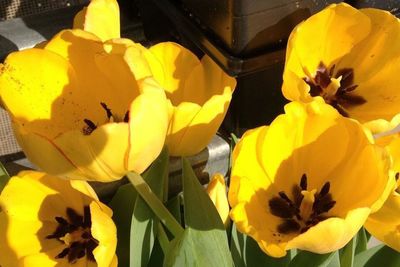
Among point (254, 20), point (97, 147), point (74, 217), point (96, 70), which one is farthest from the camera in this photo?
point (254, 20)

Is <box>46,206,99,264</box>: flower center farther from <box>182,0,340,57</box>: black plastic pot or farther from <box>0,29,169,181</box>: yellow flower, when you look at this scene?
<box>182,0,340,57</box>: black plastic pot

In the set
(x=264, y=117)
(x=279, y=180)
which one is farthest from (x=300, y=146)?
(x=264, y=117)

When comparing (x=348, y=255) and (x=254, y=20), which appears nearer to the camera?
(x=348, y=255)

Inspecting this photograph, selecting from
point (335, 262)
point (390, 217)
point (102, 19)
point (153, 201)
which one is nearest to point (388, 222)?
point (390, 217)

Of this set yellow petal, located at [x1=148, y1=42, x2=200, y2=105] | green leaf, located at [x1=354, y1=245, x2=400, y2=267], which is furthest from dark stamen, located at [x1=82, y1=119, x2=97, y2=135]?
green leaf, located at [x1=354, y1=245, x2=400, y2=267]

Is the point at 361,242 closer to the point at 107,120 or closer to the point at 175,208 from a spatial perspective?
the point at 175,208

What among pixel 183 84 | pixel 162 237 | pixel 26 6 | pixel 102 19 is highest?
pixel 102 19

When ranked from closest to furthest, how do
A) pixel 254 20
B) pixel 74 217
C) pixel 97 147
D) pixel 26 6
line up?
pixel 97 147 < pixel 74 217 < pixel 254 20 < pixel 26 6

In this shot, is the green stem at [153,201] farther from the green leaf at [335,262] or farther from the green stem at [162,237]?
the green leaf at [335,262]
